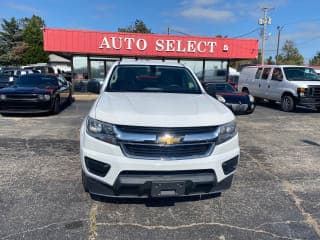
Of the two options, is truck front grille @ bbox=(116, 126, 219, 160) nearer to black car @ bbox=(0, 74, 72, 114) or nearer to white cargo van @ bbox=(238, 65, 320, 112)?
black car @ bbox=(0, 74, 72, 114)

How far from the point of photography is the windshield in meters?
Result: 12.5

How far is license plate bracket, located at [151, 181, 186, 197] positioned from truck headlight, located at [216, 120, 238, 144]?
2.07 feet

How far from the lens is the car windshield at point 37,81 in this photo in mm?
11174

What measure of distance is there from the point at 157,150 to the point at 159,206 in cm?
96

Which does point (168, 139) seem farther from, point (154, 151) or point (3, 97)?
point (3, 97)

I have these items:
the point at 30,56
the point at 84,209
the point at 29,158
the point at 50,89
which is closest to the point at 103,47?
the point at 50,89

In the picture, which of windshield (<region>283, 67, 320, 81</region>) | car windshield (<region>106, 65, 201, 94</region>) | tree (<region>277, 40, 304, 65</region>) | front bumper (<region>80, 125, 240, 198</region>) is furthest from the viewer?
tree (<region>277, 40, 304, 65</region>)

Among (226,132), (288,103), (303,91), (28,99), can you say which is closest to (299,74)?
(303,91)

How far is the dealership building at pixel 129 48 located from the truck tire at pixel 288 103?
669 cm

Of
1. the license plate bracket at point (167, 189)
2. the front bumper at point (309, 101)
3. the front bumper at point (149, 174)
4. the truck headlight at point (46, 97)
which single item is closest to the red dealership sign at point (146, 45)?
the truck headlight at point (46, 97)

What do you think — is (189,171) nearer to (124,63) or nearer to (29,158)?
(124,63)

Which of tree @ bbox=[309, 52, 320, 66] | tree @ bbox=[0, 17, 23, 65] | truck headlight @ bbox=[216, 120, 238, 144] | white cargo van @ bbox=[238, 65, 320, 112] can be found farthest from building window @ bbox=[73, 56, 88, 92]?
tree @ bbox=[309, 52, 320, 66]

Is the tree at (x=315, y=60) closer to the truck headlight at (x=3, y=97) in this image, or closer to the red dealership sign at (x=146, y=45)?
the red dealership sign at (x=146, y=45)

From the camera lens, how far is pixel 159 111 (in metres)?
3.24
